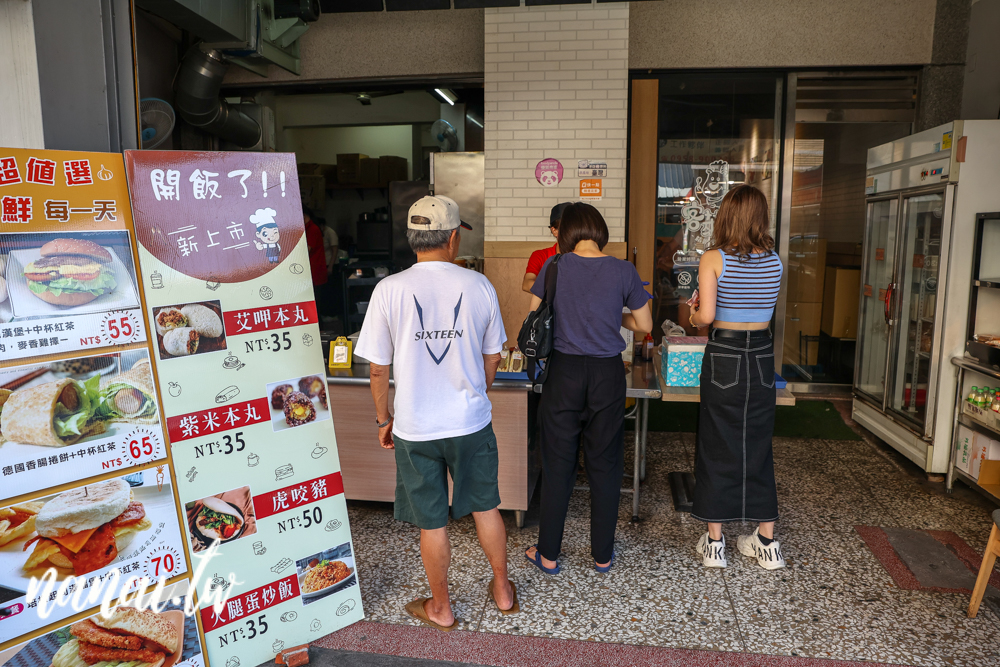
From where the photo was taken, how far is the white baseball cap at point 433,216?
2.41 metres

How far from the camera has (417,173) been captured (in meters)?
8.21

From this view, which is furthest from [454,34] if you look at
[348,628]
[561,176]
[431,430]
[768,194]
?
[348,628]

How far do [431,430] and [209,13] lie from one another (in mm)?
3983

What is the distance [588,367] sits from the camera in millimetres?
2885

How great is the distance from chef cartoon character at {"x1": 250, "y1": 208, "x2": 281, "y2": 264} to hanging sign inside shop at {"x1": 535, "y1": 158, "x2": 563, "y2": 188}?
364 centimetres

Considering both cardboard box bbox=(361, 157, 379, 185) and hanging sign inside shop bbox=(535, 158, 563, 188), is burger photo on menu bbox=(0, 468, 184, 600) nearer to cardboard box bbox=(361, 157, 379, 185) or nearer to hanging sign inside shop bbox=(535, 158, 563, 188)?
hanging sign inside shop bbox=(535, 158, 563, 188)

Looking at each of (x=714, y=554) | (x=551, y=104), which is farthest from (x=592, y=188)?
(x=714, y=554)

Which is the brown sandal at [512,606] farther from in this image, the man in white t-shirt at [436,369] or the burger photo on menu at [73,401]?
the burger photo on menu at [73,401]

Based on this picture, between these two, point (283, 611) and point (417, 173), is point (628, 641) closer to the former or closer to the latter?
point (283, 611)

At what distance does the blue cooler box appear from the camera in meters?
3.37

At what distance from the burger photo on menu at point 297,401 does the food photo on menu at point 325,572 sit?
513 mm

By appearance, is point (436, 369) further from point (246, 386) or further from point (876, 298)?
point (876, 298)

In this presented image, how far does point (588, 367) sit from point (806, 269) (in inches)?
172

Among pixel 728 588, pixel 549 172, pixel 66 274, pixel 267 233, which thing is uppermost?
pixel 549 172
